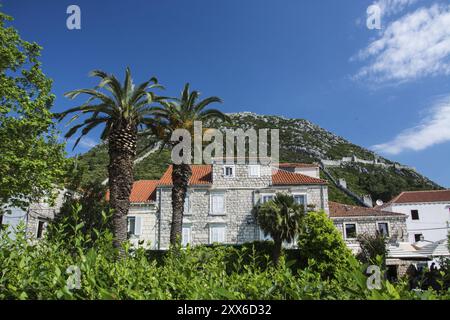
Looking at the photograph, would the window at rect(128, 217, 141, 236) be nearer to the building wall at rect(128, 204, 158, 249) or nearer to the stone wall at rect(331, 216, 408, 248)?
the building wall at rect(128, 204, 158, 249)

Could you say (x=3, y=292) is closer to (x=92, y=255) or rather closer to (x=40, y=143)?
(x=92, y=255)

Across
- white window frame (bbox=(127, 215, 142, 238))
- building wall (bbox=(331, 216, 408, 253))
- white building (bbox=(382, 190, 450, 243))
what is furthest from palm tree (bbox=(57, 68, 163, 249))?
white building (bbox=(382, 190, 450, 243))

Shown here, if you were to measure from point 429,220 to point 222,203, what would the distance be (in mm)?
29789

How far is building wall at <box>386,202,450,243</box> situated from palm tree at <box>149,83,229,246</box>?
35265mm

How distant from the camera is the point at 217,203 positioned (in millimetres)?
34188

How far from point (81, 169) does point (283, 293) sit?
26615 millimetres

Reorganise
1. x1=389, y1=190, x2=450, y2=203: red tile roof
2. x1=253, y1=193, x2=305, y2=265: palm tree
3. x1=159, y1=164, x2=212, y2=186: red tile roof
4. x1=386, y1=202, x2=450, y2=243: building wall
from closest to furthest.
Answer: x1=253, y1=193, x2=305, y2=265: palm tree → x1=159, y1=164, x2=212, y2=186: red tile roof → x1=386, y1=202, x2=450, y2=243: building wall → x1=389, y1=190, x2=450, y2=203: red tile roof

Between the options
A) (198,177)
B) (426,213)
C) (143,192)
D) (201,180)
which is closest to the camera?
(201,180)

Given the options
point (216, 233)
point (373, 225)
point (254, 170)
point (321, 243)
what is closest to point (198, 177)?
point (254, 170)

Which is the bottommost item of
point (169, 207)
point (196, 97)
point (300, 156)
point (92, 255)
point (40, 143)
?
point (92, 255)

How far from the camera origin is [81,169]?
88.3 ft

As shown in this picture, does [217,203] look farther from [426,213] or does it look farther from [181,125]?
[426,213]

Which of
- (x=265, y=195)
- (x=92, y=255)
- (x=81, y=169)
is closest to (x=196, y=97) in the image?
(x=81, y=169)

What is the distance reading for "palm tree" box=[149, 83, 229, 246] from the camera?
21.1 meters
